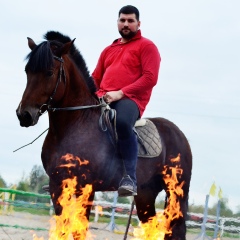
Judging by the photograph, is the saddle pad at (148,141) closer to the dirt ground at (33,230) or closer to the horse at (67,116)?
the horse at (67,116)

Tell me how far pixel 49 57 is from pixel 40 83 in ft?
0.85

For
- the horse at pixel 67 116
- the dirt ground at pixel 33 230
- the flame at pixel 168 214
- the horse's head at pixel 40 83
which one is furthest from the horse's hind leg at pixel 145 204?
the dirt ground at pixel 33 230

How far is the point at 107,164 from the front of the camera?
18.4ft

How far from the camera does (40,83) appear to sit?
5.19 meters

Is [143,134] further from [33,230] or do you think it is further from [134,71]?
[33,230]

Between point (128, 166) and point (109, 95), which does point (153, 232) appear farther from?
point (109, 95)

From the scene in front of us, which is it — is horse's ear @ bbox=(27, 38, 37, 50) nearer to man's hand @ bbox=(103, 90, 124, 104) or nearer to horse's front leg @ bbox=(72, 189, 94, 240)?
man's hand @ bbox=(103, 90, 124, 104)

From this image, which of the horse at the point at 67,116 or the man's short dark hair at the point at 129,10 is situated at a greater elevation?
the man's short dark hair at the point at 129,10

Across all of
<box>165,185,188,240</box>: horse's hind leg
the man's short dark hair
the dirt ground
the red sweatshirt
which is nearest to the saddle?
the red sweatshirt

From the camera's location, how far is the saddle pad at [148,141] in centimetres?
618

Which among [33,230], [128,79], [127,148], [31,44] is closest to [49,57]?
[31,44]

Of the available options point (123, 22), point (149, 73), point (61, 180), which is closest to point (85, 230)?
point (61, 180)

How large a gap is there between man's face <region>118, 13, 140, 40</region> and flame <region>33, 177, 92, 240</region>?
68.4 inches

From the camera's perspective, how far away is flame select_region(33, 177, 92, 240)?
5.23 metres
